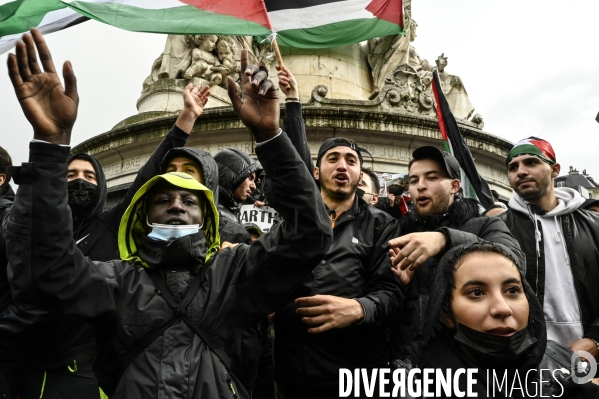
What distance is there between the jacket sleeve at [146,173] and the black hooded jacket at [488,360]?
85.9 inches

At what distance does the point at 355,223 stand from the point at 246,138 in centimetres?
807

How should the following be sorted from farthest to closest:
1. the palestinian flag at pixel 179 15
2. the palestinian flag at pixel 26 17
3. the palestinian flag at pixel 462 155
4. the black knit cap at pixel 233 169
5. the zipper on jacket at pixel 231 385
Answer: the palestinian flag at pixel 462 155
the palestinian flag at pixel 26 17
the palestinian flag at pixel 179 15
the black knit cap at pixel 233 169
the zipper on jacket at pixel 231 385

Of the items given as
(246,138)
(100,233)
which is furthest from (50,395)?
(246,138)

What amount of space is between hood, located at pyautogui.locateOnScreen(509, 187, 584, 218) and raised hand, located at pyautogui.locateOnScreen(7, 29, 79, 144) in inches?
129

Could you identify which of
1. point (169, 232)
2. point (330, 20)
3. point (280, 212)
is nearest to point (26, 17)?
point (330, 20)

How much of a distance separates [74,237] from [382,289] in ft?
7.16

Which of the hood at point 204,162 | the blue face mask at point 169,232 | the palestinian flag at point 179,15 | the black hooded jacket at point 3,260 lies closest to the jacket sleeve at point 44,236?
the blue face mask at point 169,232

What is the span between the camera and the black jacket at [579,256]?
3.75 meters

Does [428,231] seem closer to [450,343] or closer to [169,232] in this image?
[450,343]

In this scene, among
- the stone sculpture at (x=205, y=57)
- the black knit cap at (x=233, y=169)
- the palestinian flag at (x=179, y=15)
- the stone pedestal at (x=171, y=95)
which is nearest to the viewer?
the black knit cap at (x=233, y=169)

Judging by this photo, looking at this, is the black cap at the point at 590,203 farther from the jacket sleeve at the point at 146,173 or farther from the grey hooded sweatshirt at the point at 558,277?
the jacket sleeve at the point at 146,173

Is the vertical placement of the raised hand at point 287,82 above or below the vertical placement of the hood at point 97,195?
above

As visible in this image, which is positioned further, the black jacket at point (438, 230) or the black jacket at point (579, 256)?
the black jacket at point (579, 256)

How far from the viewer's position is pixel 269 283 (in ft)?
8.97
